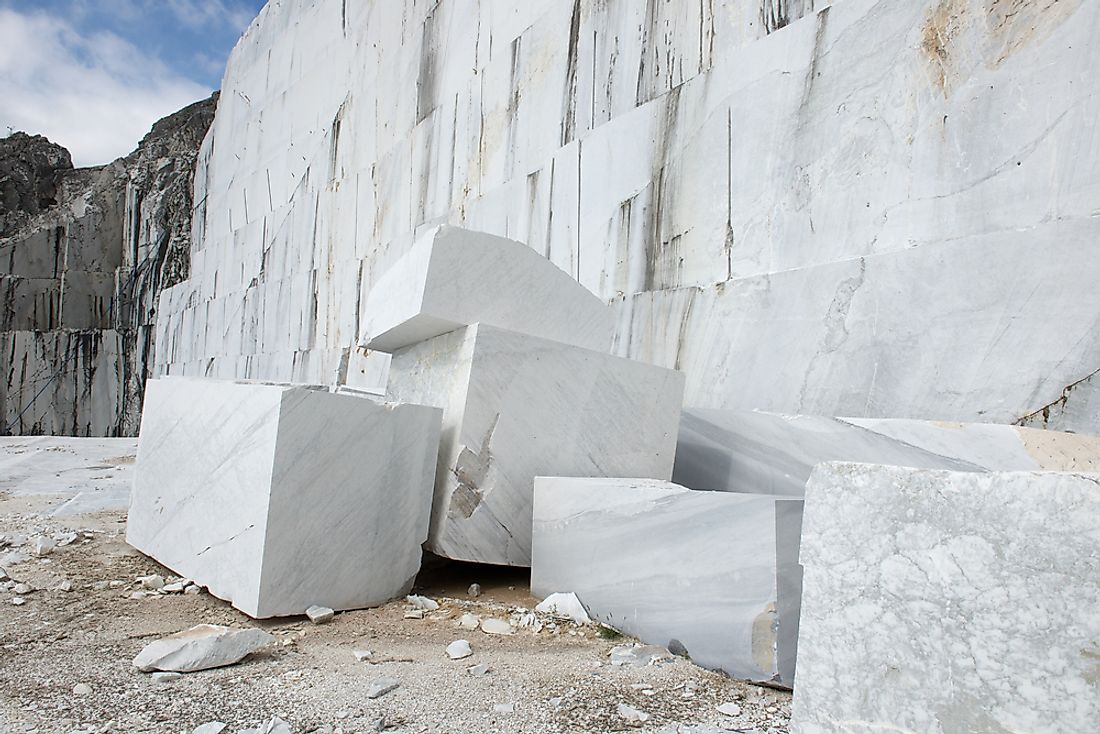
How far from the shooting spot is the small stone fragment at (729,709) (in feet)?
5.46

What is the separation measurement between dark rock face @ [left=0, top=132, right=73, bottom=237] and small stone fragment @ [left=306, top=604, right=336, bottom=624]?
1720cm

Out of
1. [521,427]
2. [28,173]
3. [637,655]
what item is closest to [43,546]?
[521,427]

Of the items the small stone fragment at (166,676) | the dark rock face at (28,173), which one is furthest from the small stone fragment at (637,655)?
the dark rock face at (28,173)

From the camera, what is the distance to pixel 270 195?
11578 mm

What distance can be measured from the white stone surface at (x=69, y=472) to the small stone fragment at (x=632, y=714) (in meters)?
3.38

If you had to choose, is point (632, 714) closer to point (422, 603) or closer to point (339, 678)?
point (339, 678)

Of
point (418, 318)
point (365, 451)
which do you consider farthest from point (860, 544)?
point (418, 318)

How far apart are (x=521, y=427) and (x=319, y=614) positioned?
904 millimetres

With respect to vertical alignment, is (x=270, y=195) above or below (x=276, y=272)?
above

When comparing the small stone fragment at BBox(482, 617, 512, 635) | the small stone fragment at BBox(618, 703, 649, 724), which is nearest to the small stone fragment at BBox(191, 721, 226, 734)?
the small stone fragment at BBox(618, 703, 649, 724)

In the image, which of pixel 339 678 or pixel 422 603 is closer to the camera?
pixel 339 678

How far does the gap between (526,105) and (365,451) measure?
4.06 metres

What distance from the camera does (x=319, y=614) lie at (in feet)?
7.73

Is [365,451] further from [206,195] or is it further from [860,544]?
[206,195]
